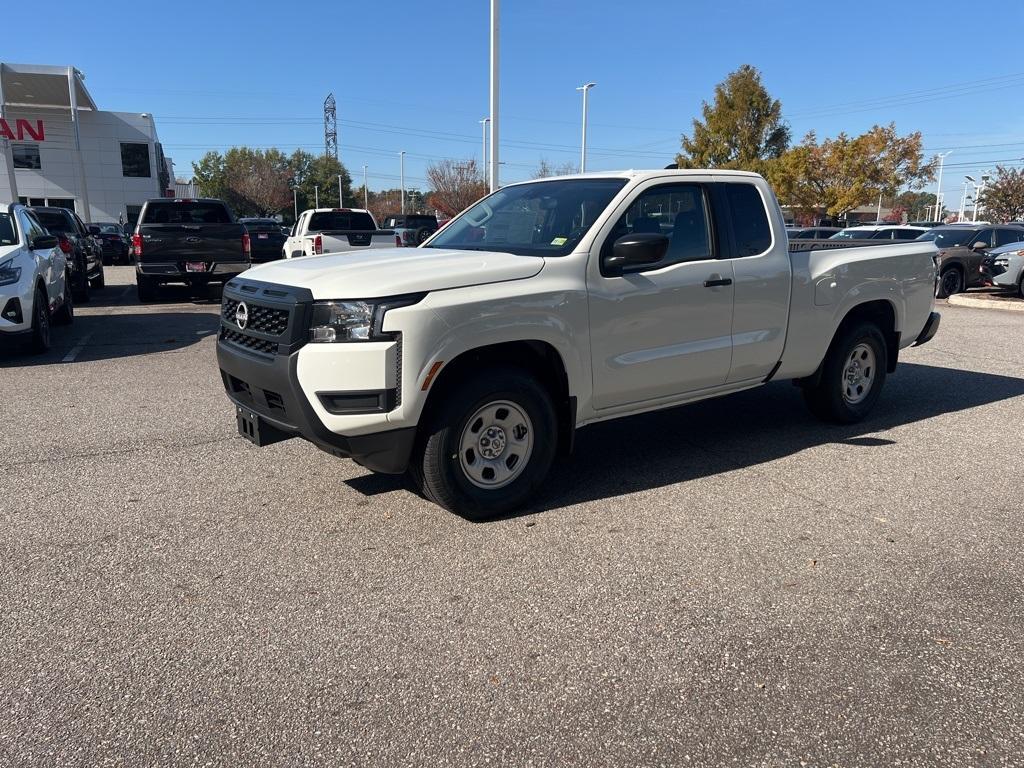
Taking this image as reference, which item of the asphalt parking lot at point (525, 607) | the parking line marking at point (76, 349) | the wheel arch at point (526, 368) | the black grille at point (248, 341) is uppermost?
the black grille at point (248, 341)

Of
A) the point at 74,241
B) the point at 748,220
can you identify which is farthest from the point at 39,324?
the point at 748,220

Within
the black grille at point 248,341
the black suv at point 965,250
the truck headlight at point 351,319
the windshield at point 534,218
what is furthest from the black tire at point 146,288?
the black suv at point 965,250

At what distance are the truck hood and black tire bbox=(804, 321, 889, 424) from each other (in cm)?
298

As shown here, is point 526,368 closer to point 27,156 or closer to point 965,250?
point 965,250

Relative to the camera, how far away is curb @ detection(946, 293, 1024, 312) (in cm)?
1506

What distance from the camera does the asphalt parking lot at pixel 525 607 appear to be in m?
2.76

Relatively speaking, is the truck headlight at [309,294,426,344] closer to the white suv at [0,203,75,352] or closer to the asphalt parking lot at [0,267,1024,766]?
the asphalt parking lot at [0,267,1024,766]

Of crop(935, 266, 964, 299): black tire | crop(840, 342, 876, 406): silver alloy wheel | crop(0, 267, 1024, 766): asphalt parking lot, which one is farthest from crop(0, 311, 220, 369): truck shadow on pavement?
crop(935, 266, 964, 299): black tire

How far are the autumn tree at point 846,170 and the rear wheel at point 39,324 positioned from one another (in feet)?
122

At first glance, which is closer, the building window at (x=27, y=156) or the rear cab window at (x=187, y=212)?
the rear cab window at (x=187, y=212)

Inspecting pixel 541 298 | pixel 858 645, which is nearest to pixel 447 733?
pixel 858 645

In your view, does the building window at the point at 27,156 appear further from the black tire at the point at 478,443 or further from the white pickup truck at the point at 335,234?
the black tire at the point at 478,443

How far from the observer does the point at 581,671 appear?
3.13m

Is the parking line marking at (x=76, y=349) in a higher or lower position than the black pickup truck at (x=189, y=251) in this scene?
lower
